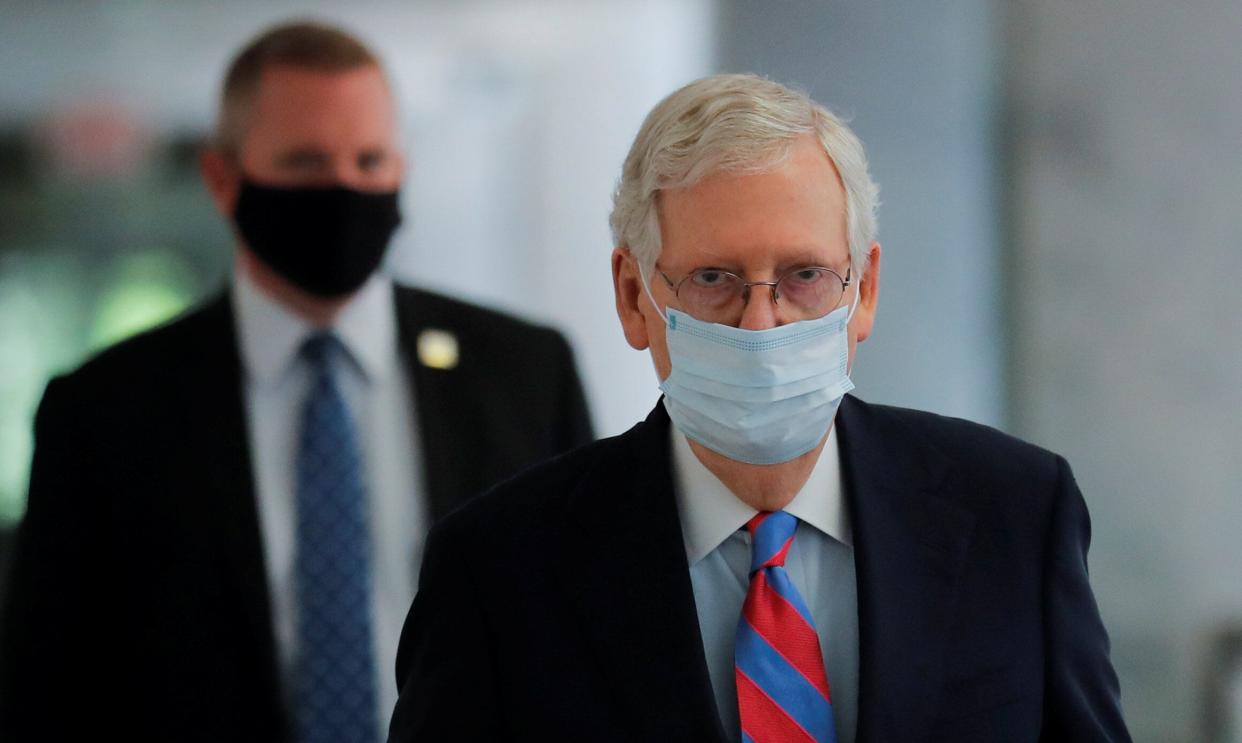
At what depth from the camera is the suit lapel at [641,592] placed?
54.1 inches

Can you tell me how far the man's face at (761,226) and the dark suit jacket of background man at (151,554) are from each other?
105 centimetres

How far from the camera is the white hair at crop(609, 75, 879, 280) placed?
139 cm

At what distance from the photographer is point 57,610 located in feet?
7.23

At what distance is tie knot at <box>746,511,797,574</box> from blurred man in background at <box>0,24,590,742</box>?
100 cm

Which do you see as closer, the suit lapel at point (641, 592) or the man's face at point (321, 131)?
the suit lapel at point (641, 592)

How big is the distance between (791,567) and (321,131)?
1290 millimetres

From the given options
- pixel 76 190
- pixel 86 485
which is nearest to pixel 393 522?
pixel 86 485

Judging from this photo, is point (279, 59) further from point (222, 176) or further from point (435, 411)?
point (435, 411)

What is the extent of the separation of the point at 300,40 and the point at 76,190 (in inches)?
103

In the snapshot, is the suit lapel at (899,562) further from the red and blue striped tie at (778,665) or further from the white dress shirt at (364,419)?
the white dress shirt at (364,419)

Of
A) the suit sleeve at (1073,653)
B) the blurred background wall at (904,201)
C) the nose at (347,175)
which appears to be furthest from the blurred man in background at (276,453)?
the blurred background wall at (904,201)

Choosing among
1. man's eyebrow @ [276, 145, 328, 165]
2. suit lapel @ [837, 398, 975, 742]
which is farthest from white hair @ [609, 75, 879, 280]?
man's eyebrow @ [276, 145, 328, 165]

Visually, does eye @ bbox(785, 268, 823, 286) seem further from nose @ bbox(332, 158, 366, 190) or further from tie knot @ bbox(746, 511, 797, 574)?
nose @ bbox(332, 158, 366, 190)

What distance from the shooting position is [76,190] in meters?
4.83
